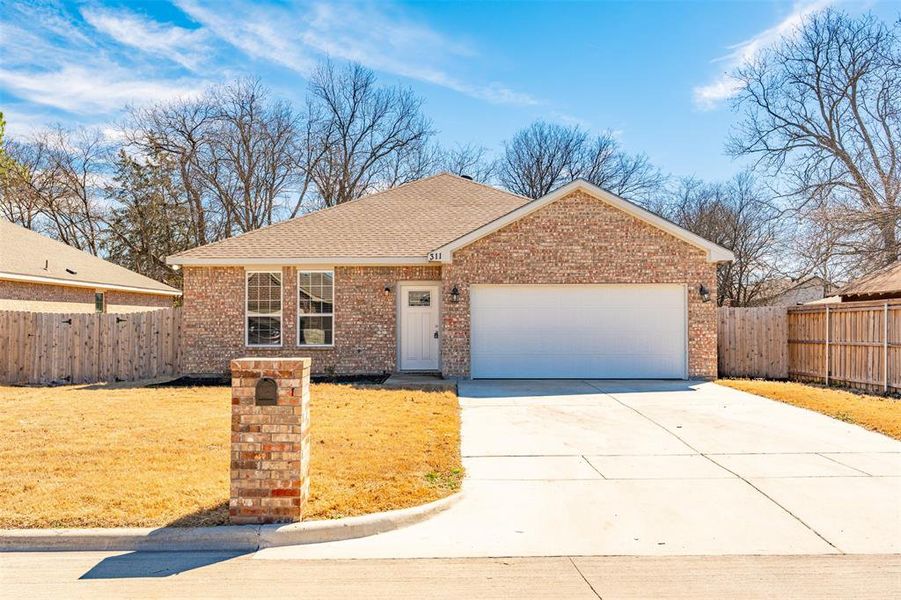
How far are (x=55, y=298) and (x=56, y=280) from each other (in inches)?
36.3

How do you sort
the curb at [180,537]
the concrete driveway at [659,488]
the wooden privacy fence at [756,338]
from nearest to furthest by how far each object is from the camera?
the curb at [180,537] → the concrete driveway at [659,488] → the wooden privacy fence at [756,338]

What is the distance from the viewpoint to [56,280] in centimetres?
1869

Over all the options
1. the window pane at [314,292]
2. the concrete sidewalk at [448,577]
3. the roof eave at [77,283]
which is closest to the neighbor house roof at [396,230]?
the window pane at [314,292]

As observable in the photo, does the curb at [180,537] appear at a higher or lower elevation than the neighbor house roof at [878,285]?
lower

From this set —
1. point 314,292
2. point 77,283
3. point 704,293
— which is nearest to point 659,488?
point 704,293

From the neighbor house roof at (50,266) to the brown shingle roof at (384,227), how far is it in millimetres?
5894

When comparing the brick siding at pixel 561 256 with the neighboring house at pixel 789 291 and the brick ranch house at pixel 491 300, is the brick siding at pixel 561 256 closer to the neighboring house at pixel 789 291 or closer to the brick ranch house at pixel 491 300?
the brick ranch house at pixel 491 300

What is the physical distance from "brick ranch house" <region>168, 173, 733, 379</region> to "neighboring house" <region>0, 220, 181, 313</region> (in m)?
6.08

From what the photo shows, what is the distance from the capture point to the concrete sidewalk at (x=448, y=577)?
13.2 feet

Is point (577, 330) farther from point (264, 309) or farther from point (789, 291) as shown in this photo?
point (789, 291)

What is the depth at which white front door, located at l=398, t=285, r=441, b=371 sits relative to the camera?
1552 cm

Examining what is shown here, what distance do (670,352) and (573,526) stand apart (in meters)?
10.3

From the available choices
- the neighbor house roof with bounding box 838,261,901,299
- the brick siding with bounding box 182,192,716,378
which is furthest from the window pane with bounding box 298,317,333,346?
the neighbor house roof with bounding box 838,261,901,299

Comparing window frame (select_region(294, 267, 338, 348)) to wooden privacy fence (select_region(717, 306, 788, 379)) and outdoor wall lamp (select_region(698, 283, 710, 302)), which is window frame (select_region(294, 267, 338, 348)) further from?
wooden privacy fence (select_region(717, 306, 788, 379))
